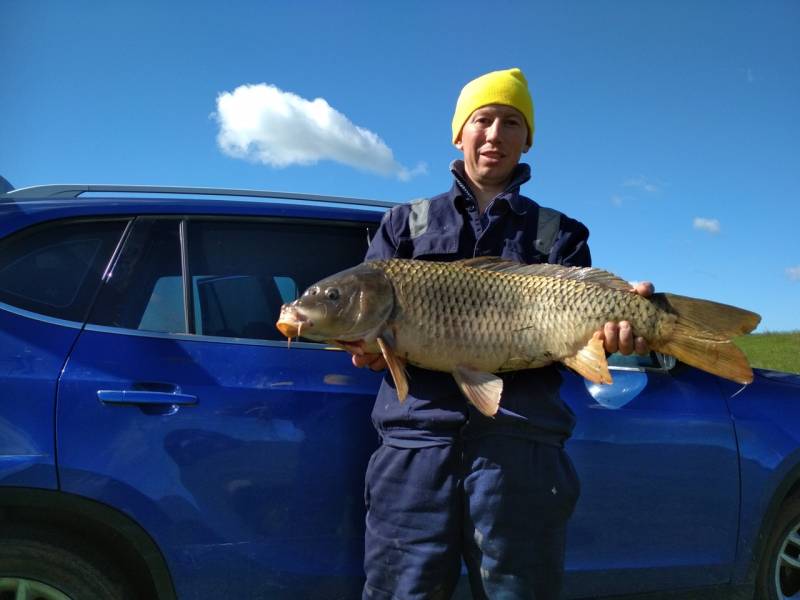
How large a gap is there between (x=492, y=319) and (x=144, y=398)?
51.9 inches

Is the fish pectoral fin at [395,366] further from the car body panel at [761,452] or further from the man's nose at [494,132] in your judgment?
the car body panel at [761,452]

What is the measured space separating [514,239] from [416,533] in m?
1.16

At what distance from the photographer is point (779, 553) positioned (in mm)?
3037

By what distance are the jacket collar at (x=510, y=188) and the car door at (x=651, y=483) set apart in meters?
0.87

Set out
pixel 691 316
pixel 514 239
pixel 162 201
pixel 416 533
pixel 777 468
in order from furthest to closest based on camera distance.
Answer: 1. pixel 777 468
2. pixel 162 201
3. pixel 514 239
4. pixel 691 316
5. pixel 416 533

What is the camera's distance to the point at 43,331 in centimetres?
213

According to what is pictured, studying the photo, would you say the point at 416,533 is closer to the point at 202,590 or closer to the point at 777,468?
the point at 202,590

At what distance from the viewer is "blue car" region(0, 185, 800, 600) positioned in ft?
6.84

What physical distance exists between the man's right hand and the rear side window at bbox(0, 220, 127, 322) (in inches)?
42.4

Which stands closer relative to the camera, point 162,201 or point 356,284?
point 356,284

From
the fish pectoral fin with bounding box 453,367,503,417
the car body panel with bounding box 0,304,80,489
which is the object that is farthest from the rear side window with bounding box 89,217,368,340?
the fish pectoral fin with bounding box 453,367,503,417

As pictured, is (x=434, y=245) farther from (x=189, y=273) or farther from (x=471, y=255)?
(x=189, y=273)

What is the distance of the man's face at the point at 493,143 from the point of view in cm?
235

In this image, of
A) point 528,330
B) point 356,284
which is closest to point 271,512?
point 356,284
